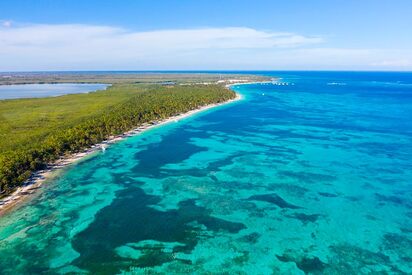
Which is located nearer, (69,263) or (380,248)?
(69,263)

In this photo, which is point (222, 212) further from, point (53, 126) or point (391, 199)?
point (53, 126)

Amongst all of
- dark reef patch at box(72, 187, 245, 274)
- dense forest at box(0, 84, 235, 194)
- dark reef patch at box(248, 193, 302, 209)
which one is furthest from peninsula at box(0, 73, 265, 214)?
dark reef patch at box(248, 193, 302, 209)

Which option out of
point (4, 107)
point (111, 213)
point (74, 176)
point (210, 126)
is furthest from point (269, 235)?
point (4, 107)

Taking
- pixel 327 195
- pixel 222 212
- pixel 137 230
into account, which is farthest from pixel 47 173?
pixel 327 195

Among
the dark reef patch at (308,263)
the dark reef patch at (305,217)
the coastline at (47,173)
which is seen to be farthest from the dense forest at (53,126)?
the dark reef patch at (305,217)

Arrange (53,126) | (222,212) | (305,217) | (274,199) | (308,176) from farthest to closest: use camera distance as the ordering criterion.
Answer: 1. (53,126)
2. (308,176)
3. (274,199)
4. (222,212)
5. (305,217)

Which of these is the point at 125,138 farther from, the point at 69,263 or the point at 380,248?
the point at 380,248
